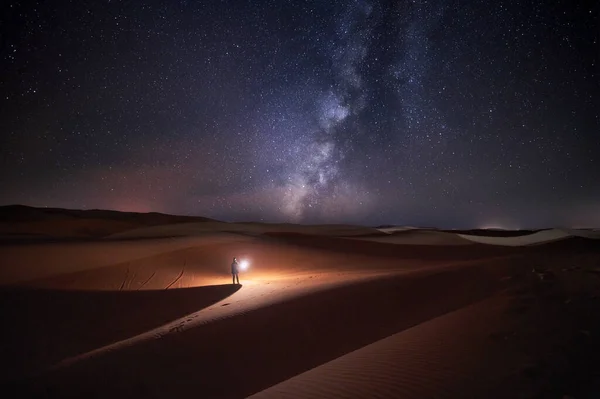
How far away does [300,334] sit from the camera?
7867 millimetres

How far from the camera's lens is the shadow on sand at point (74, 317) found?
7.59 meters

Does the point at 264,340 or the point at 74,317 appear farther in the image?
the point at 74,317

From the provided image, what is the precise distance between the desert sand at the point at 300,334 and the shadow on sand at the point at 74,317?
1.9 inches

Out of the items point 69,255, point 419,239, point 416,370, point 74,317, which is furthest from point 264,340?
point 419,239

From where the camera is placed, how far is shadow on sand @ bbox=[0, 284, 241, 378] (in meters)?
7.59

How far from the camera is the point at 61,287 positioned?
40.4ft

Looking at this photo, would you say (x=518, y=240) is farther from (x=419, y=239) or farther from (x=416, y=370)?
(x=416, y=370)

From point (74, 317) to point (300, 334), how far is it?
22.2 feet

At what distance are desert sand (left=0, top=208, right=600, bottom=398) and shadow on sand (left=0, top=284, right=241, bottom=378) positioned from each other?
49 millimetres

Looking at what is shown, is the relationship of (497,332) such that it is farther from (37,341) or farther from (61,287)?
(61,287)

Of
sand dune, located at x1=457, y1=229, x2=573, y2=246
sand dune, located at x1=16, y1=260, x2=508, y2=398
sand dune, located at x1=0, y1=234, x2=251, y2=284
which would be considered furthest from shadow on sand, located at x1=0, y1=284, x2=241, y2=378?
sand dune, located at x1=457, y1=229, x2=573, y2=246

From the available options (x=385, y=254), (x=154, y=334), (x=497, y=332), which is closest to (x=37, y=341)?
(x=154, y=334)

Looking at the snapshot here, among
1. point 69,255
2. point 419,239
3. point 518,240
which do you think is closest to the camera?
point 69,255

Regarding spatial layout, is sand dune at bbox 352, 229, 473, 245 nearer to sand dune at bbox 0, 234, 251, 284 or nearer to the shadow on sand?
sand dune at bbox 0, 234, 251, 284
